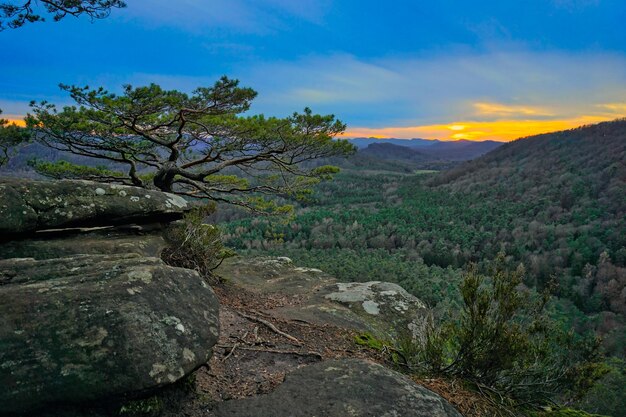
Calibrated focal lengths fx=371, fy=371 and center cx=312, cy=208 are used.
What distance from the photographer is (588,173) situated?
104m

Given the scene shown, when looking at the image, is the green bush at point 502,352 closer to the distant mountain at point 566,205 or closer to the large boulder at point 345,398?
the large boulder at point 345,398

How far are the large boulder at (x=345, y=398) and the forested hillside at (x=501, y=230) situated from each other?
11.7 metres

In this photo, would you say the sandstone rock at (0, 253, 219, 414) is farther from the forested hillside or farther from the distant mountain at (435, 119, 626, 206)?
the distant mountain at (435, 119, 626, 206)

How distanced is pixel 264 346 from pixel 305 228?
71442mm

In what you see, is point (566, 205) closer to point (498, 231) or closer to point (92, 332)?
point (498, 231)

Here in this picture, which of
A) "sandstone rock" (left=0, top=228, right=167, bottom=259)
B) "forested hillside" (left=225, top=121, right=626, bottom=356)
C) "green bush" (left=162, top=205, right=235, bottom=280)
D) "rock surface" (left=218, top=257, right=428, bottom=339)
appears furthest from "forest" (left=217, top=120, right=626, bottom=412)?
"sandstone rock" (left=0, top=228, right=167, bottom=259)

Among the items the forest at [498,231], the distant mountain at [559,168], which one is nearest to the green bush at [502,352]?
the forest at [498,231]

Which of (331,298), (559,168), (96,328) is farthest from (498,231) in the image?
(96,328)

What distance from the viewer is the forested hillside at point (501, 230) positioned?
45.4 m

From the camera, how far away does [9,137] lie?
12539 mm

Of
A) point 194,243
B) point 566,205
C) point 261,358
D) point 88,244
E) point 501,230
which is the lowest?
point 501,230

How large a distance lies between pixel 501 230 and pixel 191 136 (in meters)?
74.1

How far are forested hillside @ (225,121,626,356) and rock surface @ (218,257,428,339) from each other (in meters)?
2.22

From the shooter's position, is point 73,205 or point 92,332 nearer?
point 92,332
